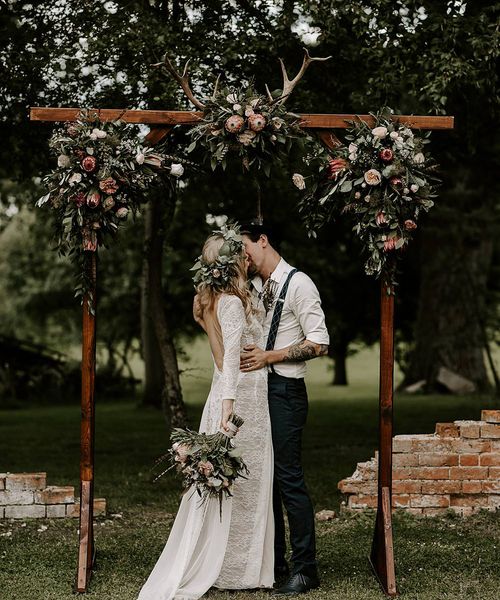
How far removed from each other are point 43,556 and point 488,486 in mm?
3763

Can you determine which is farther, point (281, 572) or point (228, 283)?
point (281, 572)

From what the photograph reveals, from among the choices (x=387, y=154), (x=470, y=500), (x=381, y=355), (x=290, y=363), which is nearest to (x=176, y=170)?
(x=387, y=154)

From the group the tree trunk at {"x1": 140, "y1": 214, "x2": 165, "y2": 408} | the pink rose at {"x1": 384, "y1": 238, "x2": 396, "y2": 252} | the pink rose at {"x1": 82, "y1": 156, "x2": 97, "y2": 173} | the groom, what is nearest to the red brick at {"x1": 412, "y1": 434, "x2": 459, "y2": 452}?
the groom

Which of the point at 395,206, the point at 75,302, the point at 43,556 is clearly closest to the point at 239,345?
the point at 395,206

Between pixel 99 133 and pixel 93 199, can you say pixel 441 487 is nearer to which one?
pixel 93 199

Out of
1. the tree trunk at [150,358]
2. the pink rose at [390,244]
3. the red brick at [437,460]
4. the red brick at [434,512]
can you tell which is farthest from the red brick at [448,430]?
the tree trunk at [150,358]

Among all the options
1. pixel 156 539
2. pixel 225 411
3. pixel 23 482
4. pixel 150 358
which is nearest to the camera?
pixel 225 411

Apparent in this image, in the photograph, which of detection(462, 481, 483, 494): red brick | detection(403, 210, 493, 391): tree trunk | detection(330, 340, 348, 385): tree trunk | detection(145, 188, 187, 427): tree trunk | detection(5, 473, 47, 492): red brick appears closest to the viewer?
detection(5, 473, 47, 492): red brick

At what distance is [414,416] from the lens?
16.2 metres

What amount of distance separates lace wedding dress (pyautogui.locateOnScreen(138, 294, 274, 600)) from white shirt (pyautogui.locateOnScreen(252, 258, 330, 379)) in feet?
0.45

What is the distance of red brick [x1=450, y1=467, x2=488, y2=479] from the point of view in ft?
27.2

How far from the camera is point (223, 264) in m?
6.06

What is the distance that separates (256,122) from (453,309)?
1439cm

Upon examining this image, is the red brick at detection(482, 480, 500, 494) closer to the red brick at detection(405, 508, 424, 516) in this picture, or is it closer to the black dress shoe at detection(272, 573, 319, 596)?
the red brick at detection(405, 508, 424, 516)
